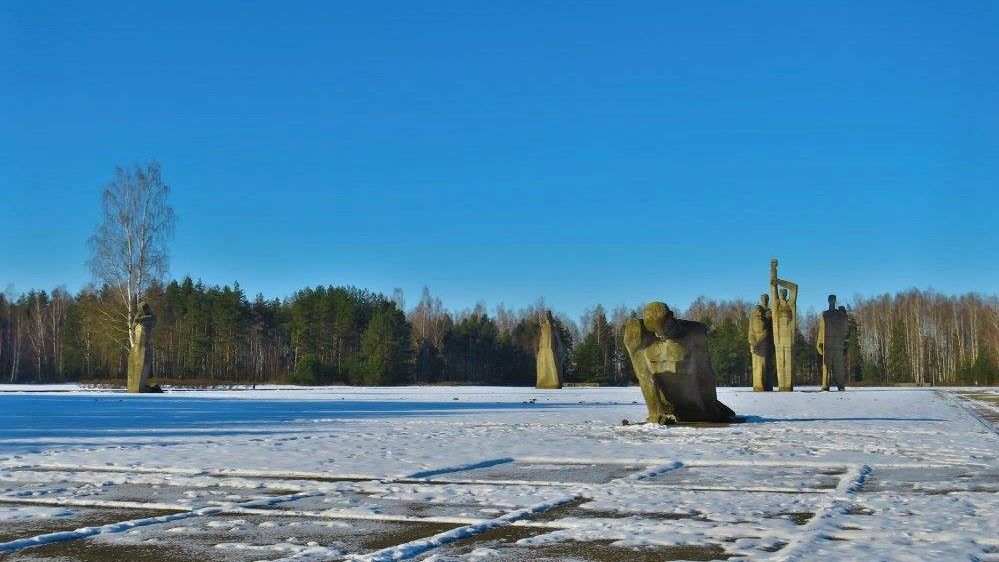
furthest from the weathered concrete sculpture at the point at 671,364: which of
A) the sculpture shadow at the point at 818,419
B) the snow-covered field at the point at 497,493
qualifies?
the sculpture shadow at the point at 818,419

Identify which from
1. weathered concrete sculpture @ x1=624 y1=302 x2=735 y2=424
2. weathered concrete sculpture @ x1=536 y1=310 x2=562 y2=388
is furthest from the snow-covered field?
weathered concrete sculpture @ x1=536 y1=310 x2=562 y2=388

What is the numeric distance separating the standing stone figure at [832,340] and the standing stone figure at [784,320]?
130 inches

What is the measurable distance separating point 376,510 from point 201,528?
1.31 metres

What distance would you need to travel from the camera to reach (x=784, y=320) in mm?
34562

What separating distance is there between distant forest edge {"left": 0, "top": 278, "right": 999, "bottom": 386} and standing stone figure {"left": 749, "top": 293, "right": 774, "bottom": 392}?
1075 inches

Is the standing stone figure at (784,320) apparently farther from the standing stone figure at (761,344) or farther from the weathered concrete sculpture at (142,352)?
the weathered concrete sculpture at (142,352)

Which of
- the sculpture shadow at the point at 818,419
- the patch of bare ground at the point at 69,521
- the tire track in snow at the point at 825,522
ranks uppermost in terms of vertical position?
the patch of bare ground at the point at 69,521

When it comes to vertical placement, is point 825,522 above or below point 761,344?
below

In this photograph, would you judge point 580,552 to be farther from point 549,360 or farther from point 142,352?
point 549,360

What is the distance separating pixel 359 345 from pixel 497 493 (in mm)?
61390

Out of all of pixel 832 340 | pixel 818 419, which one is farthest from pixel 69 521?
pixel 832 340

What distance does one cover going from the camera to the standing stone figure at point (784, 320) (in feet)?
Answer: 114

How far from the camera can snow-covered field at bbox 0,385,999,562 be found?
5.70 metres

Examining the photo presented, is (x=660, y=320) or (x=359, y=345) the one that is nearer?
(x=660, y=320)
